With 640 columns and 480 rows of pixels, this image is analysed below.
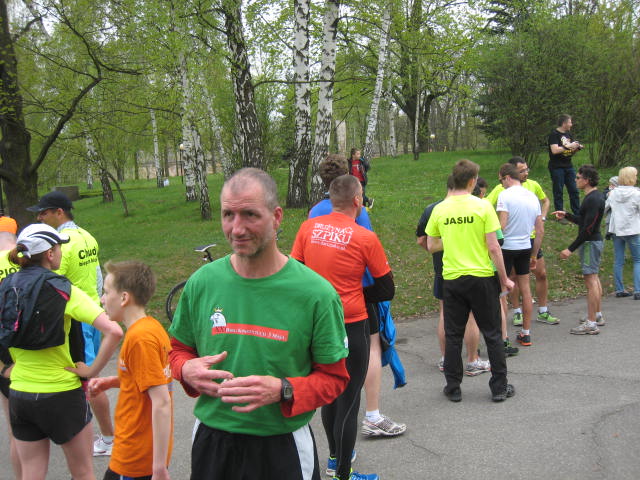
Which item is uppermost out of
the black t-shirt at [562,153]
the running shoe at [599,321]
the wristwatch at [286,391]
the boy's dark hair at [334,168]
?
the black t-shirt at [562,153]

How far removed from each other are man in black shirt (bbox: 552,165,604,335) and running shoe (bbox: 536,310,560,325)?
1.13ft

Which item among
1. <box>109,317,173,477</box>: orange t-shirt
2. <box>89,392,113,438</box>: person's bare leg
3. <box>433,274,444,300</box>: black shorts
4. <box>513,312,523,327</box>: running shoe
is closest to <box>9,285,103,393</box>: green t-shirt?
<box>109,317,173,477</box>: orange t-shirt

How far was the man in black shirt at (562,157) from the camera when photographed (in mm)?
10688

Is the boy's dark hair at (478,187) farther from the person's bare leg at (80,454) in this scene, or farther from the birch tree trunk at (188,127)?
the birch tree trunk at (188,127)

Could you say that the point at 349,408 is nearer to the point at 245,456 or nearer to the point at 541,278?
the point at 245,456

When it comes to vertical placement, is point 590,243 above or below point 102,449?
above

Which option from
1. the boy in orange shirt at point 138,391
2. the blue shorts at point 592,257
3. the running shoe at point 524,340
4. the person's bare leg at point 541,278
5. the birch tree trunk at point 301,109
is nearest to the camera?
the boy in orange shirt at point 138,391

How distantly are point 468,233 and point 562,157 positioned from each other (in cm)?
749

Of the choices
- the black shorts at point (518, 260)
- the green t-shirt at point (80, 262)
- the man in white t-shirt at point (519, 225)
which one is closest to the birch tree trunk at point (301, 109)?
the man in white t-shirt at point (519, 225)

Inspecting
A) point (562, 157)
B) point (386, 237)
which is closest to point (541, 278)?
point (386, 237)

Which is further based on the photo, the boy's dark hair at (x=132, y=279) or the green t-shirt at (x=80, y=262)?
the green t-shirt at (x=80, y=262)

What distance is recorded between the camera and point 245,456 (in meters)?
2.01

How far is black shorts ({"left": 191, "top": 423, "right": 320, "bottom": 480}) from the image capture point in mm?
2004

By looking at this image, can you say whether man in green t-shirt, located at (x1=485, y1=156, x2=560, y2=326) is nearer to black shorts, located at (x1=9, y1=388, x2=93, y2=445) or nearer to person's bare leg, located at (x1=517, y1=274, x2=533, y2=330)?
person's bare leg, located at (x1=517, y1=274, x2=533, y2=330)
